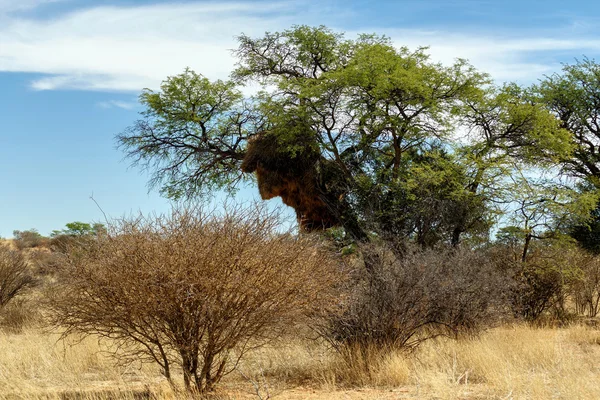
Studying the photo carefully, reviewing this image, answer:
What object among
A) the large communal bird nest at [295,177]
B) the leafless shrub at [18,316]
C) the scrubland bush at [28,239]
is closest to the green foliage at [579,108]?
the large communal bird nest at [295,177]

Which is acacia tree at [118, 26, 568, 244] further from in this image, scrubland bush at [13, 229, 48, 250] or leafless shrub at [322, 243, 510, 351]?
scrubland bush at [13, 229, 48, 250]

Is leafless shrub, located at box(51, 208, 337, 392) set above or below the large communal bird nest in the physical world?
below

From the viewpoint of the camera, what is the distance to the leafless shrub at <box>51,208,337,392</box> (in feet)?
27.8

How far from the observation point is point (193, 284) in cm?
834

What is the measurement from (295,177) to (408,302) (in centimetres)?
1296

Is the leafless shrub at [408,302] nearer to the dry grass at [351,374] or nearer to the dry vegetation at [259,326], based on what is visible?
the dry vegetation at [259,326]

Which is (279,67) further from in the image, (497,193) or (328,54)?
(497,193)

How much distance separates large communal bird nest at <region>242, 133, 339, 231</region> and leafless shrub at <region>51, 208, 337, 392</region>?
15.0m

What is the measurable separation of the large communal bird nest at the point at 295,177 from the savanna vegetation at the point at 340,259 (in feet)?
0.27

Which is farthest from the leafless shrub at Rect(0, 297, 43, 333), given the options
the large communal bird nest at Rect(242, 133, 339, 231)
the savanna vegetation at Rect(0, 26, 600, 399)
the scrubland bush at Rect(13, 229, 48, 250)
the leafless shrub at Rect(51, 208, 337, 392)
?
the scrubland bush at Rect(13, 229, 48, 250)

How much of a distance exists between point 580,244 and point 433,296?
14299 millimetres

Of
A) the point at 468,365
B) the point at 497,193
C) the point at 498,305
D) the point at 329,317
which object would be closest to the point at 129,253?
the point at 329,317

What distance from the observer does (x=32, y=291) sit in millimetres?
23469

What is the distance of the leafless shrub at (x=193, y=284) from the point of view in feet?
27.8
